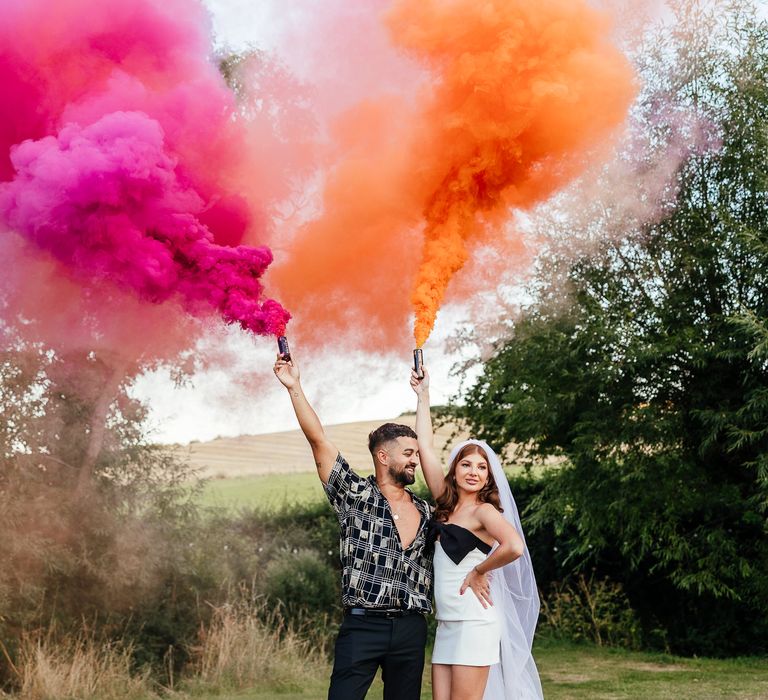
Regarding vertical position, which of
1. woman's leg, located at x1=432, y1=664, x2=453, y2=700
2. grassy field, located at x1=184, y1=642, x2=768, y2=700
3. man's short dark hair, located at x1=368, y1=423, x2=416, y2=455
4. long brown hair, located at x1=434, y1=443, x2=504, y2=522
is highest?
man's short dark hair, located at x1=368, y1=423, x2=416, y2=455

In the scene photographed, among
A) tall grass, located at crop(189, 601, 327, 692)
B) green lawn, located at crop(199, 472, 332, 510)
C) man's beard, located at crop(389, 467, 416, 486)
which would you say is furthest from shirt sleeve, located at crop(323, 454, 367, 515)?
green lawn, located at crop(199, 472, 332, 510)

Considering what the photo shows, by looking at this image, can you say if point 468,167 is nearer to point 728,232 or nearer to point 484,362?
point 728,232

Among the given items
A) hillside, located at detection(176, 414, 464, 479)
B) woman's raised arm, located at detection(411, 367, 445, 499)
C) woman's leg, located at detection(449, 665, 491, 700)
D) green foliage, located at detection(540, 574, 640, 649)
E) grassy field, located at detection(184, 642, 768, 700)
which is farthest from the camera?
hillside, located at detection(176, 414, 464, 479)

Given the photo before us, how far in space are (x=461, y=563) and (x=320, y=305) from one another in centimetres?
322

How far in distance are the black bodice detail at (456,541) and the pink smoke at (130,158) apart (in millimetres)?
1546

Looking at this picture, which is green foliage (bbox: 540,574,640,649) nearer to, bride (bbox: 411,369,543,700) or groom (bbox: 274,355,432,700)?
bride (bbox: 411,369,543,700)

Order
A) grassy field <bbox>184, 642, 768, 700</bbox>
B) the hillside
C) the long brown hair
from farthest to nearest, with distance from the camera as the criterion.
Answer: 1. the hillside
2. grassy field <bbox>184, 642, 768, 700</bbox>
3. the long brown hair

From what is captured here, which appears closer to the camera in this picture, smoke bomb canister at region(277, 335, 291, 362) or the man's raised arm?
the man's raised arm

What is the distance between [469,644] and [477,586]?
262 mm

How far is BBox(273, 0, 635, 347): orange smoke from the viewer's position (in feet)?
19.9

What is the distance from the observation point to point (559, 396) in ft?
40.2

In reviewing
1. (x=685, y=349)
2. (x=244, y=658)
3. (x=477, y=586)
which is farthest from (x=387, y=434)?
(x=685, y=349)

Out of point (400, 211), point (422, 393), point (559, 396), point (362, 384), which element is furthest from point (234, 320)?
point (559, 396)

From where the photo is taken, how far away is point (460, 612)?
4.46 meters
